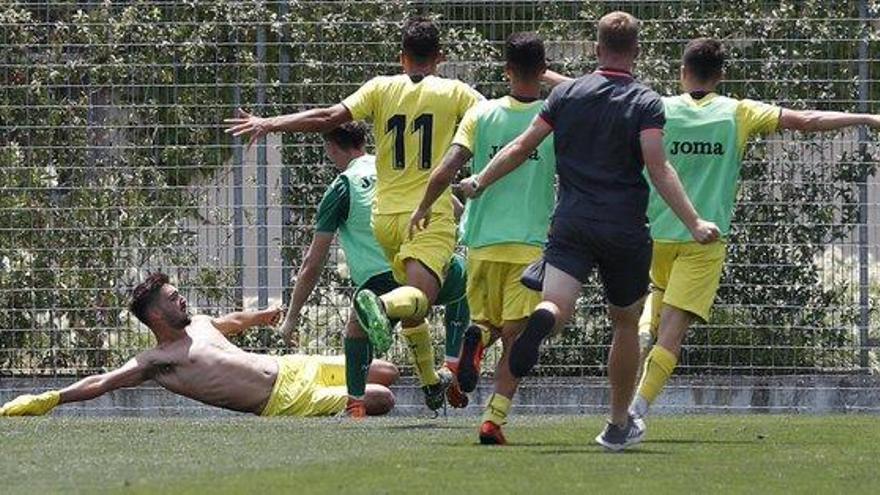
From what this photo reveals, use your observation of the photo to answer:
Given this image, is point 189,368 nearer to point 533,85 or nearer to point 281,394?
point 281,394

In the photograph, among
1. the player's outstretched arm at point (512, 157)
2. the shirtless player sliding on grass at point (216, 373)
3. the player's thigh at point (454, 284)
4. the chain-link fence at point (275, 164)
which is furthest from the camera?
the chain-link fence at point (275, 164)

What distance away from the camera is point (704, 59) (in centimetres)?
1291

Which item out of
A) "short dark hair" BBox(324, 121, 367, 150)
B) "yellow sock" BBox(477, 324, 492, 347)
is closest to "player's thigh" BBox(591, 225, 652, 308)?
"yellow sock" BBox(477, 324, 492, 347)

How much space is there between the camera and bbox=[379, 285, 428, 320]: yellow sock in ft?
41.5

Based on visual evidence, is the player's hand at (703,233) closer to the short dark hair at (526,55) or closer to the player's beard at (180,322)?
the short dark hair at (526,55)

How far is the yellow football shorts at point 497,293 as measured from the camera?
42.0ft

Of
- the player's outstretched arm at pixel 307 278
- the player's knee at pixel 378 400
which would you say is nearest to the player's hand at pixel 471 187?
the player's outstretched arm at pixel 307 278

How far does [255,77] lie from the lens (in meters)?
16.8

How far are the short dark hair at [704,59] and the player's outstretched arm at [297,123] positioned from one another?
190 cm

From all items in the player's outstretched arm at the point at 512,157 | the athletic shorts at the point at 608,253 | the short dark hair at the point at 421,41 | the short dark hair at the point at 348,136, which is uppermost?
the short dark hair at the point at 421,41

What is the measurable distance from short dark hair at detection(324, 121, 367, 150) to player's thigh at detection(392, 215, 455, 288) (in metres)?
1.44

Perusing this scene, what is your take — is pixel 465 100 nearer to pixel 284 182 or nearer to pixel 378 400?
pixel 378 400

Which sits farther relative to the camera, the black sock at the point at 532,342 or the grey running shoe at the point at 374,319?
the grey running shoe at the point at 374,319

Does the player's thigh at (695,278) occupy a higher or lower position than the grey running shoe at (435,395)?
higher
